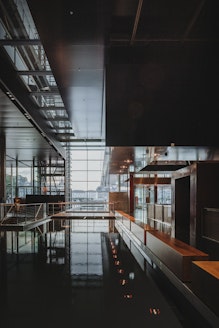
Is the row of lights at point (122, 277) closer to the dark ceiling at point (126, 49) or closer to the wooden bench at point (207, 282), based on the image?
the wooden bench at point (207, 282)

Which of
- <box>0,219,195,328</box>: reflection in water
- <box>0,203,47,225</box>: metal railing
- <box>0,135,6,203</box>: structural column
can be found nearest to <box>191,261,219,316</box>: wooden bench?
<box>0,219,195,328</box>: reflection in water

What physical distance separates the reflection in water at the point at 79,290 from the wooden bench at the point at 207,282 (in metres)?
0.50

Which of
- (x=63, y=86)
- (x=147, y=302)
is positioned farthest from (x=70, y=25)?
(x=147, y=302)

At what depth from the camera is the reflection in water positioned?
4.59m

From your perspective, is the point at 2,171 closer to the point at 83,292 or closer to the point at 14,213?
the point at 14,213

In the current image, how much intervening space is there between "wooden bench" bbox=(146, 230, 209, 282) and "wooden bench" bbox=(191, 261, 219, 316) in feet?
0.84

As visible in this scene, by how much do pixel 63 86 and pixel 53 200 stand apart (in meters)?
22.9

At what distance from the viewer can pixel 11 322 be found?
4.43 m

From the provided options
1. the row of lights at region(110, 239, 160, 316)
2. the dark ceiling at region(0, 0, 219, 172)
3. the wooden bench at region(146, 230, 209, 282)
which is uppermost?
the dark ceiling at region(0, 0, 219, 172)

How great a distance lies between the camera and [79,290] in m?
5.89

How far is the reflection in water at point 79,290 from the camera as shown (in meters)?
4.59

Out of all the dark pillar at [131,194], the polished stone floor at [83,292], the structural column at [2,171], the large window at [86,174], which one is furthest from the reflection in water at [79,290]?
the large window at [86,174]

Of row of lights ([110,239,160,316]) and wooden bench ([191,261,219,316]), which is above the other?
wooden bench ([191,261,219,316])

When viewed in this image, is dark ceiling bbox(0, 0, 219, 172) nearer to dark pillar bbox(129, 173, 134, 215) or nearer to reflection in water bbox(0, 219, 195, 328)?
reflection in water bbox(0, 219, 195, 328)
